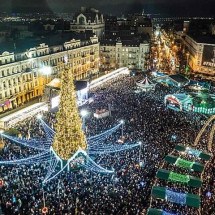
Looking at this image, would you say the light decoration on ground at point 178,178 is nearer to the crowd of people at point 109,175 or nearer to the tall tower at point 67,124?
the crowd of people at point 109,175

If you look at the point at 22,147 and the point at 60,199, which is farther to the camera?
the point at 22,147

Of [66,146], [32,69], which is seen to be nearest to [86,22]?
[32,69]

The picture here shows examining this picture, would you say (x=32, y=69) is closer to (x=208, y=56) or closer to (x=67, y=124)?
(x=67, y=124)

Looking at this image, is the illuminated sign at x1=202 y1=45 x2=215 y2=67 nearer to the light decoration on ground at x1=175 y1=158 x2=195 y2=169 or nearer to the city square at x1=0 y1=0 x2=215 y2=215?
the city square at x1=0 y1=0 x2=215 y2=215

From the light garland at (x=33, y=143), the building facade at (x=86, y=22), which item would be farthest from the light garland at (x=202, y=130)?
the building facade at (x=86, y=22)

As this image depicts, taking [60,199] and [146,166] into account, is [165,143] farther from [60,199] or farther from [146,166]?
[60,199]

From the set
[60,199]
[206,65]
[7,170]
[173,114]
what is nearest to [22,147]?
[7,170]

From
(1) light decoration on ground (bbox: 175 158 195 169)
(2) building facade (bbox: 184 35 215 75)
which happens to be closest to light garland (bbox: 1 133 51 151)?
(1) light decoration on ground (bbox: 175 158 195 169)

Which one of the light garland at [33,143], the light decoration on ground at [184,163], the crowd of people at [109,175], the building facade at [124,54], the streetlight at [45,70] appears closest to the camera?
the crowd of people at [109,175]
